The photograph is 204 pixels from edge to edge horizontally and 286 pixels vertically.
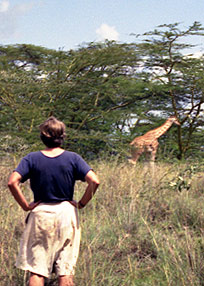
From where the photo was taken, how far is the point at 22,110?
7.98 m

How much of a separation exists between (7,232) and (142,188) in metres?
2.53

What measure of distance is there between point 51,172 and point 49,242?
17.7 inches

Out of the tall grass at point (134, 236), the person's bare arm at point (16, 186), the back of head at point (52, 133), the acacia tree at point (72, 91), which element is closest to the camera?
the person's bare arm at point (16, 186)

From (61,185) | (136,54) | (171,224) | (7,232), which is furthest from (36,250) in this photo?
(136,54)

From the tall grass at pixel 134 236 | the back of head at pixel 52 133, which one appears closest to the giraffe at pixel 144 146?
the tall grass at pixel 134 236

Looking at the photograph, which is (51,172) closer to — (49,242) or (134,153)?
(49,242)

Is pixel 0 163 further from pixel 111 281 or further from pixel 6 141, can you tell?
pixel 111 281

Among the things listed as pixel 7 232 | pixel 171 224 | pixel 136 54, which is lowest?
pixel 171 224

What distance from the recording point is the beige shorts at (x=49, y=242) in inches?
111

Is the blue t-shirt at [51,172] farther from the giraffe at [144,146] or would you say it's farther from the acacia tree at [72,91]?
the giraffe at [144,146]

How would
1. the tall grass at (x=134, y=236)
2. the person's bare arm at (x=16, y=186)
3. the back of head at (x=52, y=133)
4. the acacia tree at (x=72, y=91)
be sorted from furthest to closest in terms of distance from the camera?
the acacia tree at (x=72, y=91) → the tall grass at (x=134, y=236) → the back of head at (x=52, y=133) → the person's bare arm at (x=16, y=186)

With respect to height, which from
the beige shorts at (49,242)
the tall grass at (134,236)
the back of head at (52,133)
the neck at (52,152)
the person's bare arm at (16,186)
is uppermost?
the back of head at (52,133)

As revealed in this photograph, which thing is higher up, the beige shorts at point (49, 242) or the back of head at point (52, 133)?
the back of head at point (52, 133)

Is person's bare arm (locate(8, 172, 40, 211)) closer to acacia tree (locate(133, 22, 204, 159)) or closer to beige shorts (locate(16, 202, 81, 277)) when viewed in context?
beige shorts (locate(16, 202, 81, 277))
